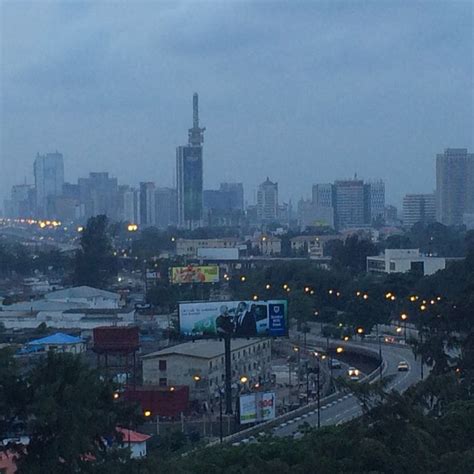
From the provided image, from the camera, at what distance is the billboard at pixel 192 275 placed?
19172 mm

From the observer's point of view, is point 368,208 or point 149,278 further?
point 368,208

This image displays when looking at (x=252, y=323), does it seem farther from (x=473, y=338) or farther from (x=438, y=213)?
(x=438, y=213)

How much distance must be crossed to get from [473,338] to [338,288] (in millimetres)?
10149

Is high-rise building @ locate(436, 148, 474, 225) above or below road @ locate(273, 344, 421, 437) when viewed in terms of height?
above

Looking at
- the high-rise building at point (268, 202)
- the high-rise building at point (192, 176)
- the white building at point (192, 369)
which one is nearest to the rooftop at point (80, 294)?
the white building at point (192, 369)

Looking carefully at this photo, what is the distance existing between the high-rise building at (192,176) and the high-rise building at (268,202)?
37.2 feet

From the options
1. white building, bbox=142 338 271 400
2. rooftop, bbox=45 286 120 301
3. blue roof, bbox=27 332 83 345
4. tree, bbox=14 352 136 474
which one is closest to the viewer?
tree, bbox=14 352 136 474

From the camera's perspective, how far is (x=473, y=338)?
8.65 meters

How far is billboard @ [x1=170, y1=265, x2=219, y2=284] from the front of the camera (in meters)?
19.2

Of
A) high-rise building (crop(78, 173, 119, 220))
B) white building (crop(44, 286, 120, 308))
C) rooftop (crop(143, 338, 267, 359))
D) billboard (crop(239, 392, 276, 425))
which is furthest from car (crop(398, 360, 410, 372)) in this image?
high-rise building (crop(78, 173, 119, 220))

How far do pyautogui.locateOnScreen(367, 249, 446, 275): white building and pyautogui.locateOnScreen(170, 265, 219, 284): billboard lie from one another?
4084 millimetres

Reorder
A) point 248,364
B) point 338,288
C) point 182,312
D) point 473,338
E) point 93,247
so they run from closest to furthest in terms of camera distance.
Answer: point 473,338
point 182,312
point 248,364
point 338,288
point 93,247

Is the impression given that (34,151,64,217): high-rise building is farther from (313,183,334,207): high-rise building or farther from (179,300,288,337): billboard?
(179,300,288,337): billboard

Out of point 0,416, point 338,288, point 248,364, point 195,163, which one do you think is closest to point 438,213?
point 195,163
